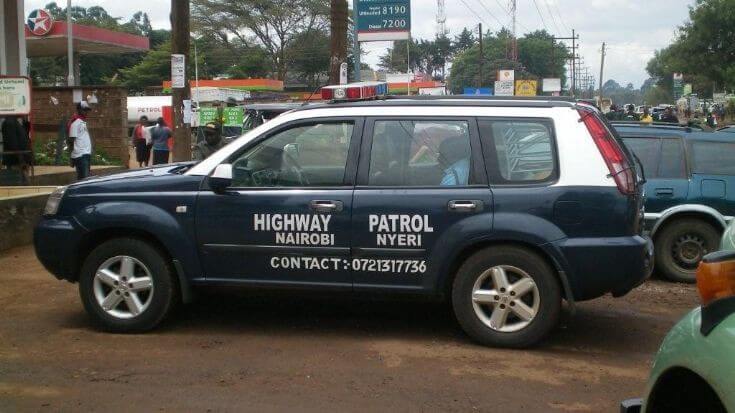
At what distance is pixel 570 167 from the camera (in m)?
5.68

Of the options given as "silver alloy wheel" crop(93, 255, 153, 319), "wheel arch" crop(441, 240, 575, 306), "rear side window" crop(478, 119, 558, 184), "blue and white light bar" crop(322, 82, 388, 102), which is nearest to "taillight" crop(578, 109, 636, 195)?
"rear side window" crop(478, 119, 558, 184)

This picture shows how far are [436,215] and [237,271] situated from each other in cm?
155

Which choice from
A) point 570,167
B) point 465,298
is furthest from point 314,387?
point 570,167

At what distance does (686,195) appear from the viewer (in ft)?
28.0

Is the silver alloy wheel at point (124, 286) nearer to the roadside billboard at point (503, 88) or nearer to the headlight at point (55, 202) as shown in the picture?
the headlight at point (55, 202)

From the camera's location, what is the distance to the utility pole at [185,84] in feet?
44.2

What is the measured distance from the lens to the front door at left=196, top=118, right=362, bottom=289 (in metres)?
5.89

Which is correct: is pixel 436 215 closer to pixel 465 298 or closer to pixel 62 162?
pixel 465 298

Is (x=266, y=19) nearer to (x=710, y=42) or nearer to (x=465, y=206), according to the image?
(x=710, y=42)

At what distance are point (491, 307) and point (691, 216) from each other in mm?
3781

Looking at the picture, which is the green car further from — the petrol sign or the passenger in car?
the petrol sign

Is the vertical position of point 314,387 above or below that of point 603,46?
below

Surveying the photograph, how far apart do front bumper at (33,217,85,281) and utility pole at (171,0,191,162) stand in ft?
25.2

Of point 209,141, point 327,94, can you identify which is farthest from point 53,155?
point 327,94
